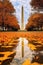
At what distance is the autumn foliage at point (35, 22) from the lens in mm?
4133

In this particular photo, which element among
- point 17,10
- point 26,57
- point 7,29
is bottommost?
point 26,57

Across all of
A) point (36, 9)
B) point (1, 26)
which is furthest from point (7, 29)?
point (36, 9)

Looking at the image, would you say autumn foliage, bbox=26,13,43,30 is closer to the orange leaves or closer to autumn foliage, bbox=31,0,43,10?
autumn foliage, bbox=31,0,43,10

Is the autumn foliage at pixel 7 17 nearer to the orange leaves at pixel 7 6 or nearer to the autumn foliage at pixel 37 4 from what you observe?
the orange leaves at pixel 7 6

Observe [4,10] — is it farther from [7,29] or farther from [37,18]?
[37,18]

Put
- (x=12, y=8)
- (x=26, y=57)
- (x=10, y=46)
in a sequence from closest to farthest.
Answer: (x=26, y=57) < (x=10, y=46) < (x=12, y=8)

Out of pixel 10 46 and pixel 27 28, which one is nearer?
pixel 10 46

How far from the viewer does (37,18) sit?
13.8 feet

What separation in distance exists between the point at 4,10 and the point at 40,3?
716 millimetres

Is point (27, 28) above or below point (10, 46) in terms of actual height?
above

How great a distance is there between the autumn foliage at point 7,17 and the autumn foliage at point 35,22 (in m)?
0.24

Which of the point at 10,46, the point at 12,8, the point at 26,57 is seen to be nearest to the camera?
the point at 26,57

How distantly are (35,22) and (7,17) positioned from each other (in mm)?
560

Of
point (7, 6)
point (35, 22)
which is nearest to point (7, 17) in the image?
point (7, 6)
